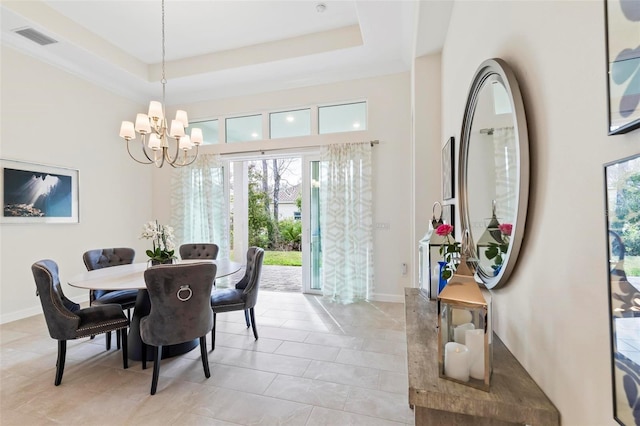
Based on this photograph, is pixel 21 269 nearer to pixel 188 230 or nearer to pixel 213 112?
pixel 188 230

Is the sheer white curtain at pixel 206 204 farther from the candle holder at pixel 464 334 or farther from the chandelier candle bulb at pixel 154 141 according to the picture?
the candle holder at pixel 464 334

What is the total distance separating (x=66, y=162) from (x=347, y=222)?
13.7 ft

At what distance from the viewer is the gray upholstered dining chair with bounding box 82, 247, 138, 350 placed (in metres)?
2.97

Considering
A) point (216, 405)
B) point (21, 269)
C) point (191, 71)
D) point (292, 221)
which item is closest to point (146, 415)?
point (216, 405)

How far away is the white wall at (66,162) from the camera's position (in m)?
3.62

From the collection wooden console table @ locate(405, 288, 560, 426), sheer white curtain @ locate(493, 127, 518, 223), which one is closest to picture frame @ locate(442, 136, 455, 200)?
sheer white curtain @ locate(493, 127, 518, 223)

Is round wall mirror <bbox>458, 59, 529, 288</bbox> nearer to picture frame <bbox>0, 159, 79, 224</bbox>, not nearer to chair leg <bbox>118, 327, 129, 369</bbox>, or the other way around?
chair leg <bbox>118, 327, 129, 369</bbox>

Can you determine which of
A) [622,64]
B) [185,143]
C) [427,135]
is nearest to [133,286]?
[185,143]

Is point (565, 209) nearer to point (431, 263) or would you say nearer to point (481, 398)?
point (481, 398)

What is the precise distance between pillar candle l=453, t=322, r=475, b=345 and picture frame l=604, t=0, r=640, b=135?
0.68 meters

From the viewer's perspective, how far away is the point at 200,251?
12.6ft

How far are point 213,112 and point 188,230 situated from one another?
7.14 feet

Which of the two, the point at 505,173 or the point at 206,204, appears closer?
the point at 505,173

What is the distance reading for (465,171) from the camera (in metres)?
1.70
